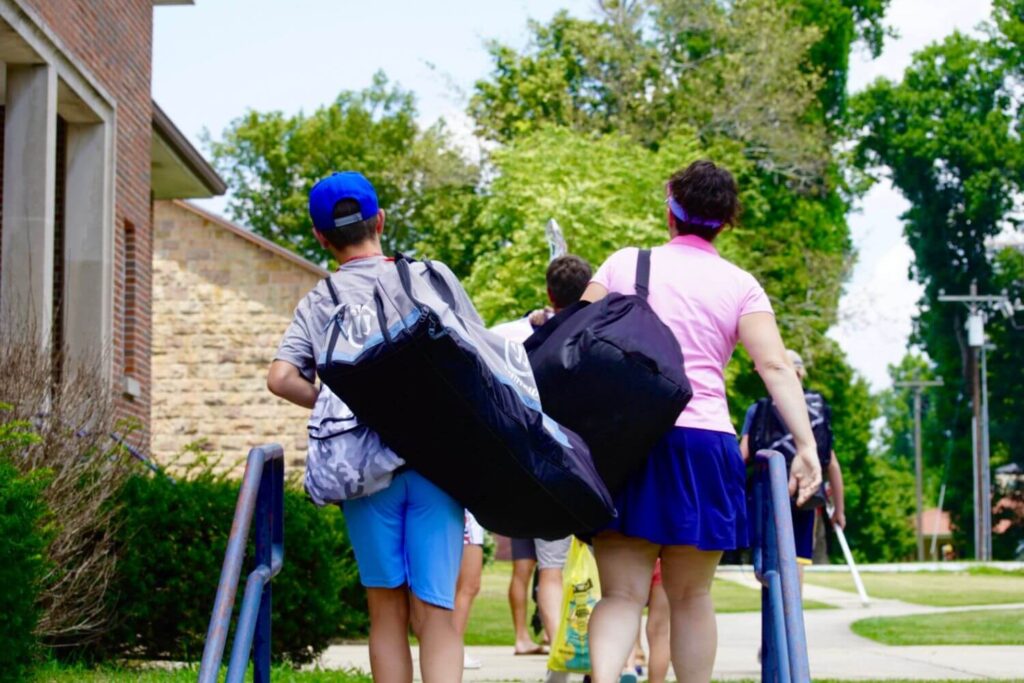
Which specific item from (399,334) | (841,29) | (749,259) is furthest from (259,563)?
(841,29)

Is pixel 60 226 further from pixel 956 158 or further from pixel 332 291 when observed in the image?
pixel 956 158

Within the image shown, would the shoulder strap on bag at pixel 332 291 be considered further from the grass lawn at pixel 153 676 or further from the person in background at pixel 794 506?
the person in background at pixel 794 506

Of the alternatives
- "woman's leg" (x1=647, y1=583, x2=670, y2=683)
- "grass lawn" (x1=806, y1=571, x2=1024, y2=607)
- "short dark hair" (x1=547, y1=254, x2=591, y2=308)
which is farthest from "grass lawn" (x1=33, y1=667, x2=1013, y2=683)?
"grass lawn" (x1=806, y1=571, x2=1024, y2=607)

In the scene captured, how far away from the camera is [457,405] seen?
163 inches

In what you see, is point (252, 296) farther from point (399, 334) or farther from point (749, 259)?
point (399, 334)

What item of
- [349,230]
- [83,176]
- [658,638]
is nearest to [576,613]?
[658,638]

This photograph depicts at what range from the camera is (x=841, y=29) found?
43.8 meters

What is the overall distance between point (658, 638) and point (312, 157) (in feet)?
152

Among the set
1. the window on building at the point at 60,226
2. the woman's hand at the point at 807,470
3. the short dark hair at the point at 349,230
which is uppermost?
the window on building at the point at 60,226

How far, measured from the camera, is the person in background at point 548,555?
280 inches

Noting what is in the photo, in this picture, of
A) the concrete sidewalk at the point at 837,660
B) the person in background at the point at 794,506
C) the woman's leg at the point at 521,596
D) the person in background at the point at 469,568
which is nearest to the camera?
the person in background at the point at 469,568

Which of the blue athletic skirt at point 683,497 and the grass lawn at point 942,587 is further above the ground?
the blue athletic skirt at point 683,497

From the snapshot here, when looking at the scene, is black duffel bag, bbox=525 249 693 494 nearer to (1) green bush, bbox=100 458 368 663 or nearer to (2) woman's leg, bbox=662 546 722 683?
(2) woman's leg, bbox=662 546 722 683

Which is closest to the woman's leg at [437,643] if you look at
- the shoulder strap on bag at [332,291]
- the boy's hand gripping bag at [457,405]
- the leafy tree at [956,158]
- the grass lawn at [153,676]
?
the boy's hand gripping bag at [457,405]
